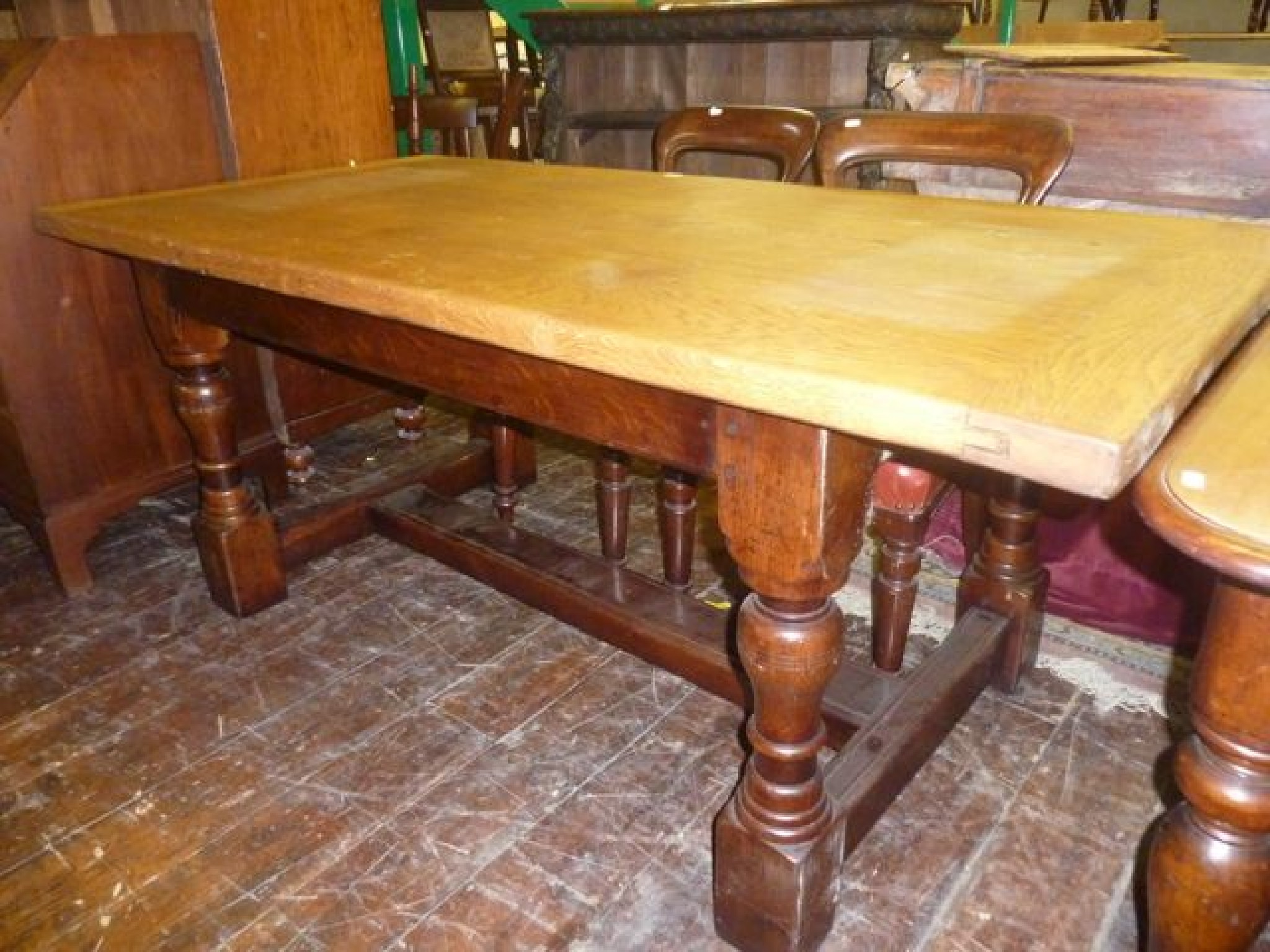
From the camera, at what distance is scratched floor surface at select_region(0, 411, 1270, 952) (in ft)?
3.92

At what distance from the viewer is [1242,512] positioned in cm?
65

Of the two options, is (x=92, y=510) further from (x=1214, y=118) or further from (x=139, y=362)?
(x=1214, y=118)

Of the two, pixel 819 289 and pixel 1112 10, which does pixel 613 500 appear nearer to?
pixel 819 289

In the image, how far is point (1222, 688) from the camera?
2.43ft

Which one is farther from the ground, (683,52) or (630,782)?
(683,52)

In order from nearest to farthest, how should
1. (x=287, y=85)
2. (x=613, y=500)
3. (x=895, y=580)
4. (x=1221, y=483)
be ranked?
(x=1221, y=483), (x=895, y=580), (x=613, y=500), (x=287, y=85)

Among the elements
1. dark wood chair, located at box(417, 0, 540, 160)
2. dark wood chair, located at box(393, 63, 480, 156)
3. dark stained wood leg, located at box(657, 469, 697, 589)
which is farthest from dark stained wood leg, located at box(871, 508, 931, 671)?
dark wood chair, located at box(417, 0, 540, 160)

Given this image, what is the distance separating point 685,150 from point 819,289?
113 centimetres

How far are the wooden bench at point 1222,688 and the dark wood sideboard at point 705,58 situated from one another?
2727 mm

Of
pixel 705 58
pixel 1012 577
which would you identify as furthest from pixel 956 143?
pixel 705 58

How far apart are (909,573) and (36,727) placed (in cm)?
145

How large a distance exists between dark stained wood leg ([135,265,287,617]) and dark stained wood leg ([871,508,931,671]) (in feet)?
3.79

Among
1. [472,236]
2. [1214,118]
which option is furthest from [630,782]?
[1214,118]

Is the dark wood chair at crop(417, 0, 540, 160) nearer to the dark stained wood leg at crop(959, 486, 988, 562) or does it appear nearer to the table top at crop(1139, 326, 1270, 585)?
the dark stained wood leg at crop(959, 486, 988, 562)
